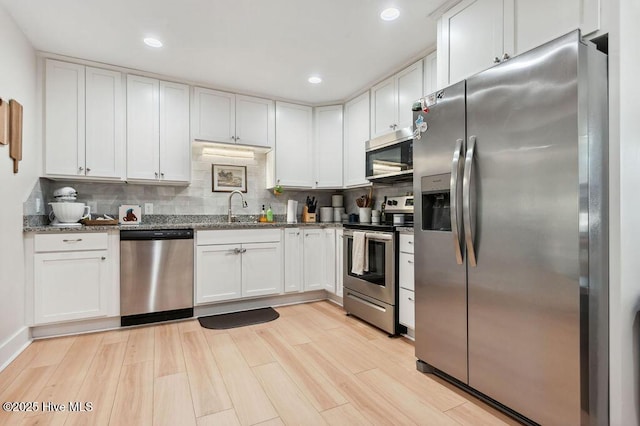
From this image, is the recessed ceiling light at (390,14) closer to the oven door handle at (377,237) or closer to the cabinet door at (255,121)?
the oven door handle at (377,237)

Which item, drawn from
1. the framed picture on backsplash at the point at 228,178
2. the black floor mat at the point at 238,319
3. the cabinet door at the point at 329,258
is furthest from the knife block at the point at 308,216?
the black floor mat at the point at 238,319

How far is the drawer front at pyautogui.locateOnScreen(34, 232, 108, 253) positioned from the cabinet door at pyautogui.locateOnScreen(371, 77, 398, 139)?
277 centimetres

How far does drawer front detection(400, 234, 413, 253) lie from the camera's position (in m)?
2.51

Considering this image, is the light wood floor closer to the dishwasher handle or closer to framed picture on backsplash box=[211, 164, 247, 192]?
the dishwasher handle

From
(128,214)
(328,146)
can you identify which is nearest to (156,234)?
(128,214)

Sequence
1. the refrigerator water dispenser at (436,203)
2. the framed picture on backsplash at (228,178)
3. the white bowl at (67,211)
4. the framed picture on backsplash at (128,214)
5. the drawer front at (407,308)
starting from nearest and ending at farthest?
the refrigerator water dispenser at (436,203), the drawer front at (407,308), the white bowl at (67,211), the framed picture on backsplash at (128,214), the framed picture on backsplash at (228,178)

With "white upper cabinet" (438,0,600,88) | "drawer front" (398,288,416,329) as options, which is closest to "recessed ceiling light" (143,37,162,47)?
"white upper cabinet" (438,0,600,88)

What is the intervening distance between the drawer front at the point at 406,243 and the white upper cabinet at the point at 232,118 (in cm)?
206

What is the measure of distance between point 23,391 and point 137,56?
2652 millimetres

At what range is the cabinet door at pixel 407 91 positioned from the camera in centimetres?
283

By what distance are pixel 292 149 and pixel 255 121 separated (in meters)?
0.55

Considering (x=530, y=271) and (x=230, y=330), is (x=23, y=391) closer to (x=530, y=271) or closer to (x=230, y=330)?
(x=230, y=330)

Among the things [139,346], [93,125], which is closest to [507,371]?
[139,346]

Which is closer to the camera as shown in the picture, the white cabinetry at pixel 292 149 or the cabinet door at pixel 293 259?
the cabinet door at pixel 293 259
